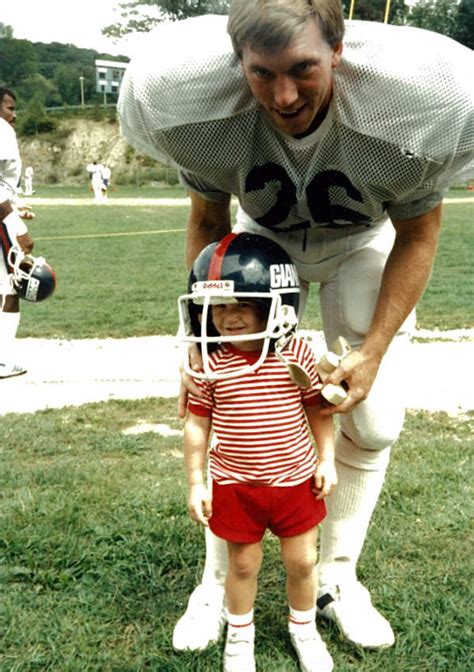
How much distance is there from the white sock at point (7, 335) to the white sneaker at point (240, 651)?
13.3 ft

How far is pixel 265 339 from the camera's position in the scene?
2.28m

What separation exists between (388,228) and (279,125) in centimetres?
70

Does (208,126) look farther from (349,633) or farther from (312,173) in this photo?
(349,633)

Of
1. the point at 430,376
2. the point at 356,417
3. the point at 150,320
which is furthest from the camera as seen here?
the point at 150,320

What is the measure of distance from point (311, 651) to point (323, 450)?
591 mm

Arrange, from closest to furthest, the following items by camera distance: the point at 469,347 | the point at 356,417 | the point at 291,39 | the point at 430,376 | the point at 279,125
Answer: the point at 291,39 → the point at 279,125 → the point at 356,417 → the point at 430,376 → the point at 469,347

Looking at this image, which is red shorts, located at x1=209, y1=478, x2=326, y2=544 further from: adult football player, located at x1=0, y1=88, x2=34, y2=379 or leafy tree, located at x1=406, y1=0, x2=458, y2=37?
Result: leafy tree, located at x1=406, y1=0, x2=458, y2=37

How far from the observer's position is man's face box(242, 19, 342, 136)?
194 cm

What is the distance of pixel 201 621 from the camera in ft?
8.74

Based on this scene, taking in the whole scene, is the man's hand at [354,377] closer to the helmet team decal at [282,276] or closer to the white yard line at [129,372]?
the helmet team decal at [282,276]

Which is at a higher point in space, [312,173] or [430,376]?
[312,173]

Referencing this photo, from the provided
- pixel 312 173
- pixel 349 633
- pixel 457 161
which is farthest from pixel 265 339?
pixel 349 633

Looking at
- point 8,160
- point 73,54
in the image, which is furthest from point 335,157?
point 73,54

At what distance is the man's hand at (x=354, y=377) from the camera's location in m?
2.35
